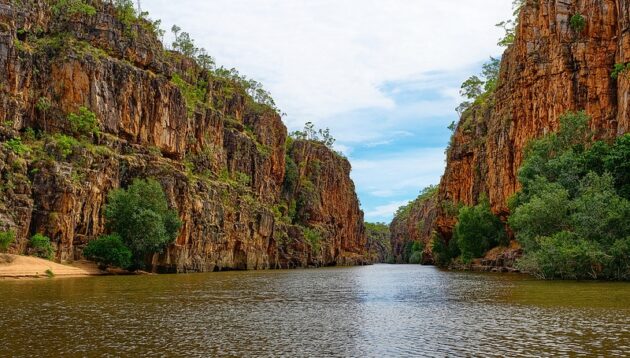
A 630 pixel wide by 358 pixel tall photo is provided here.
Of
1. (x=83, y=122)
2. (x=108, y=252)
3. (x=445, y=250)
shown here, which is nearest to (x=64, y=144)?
(x=83, y=122)

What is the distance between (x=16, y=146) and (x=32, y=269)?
830 inches

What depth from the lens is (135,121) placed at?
96.2m

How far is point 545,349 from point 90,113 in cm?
8103

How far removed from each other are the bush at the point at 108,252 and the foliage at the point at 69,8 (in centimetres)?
4301

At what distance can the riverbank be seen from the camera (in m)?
55.7

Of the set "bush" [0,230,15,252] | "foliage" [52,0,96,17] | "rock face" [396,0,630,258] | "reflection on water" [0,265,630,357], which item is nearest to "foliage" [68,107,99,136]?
"foliage" [52,0,96,17]

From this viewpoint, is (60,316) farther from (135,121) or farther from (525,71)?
(525,71)

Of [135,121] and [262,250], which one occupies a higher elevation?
[135,121]

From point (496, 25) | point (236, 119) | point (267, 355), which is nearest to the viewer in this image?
point (267, 355)

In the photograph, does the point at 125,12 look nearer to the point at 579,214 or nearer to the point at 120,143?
the point at 120,143

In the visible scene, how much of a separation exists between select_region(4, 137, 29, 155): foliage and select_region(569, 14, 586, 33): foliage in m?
77.0

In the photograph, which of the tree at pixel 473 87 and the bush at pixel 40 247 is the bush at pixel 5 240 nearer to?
the bush at pixel 40 247

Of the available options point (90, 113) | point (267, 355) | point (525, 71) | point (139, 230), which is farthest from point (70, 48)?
point (267, 355)

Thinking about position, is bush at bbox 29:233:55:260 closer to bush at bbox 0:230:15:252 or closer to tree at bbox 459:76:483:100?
bush at bbox 0:230:15:252
